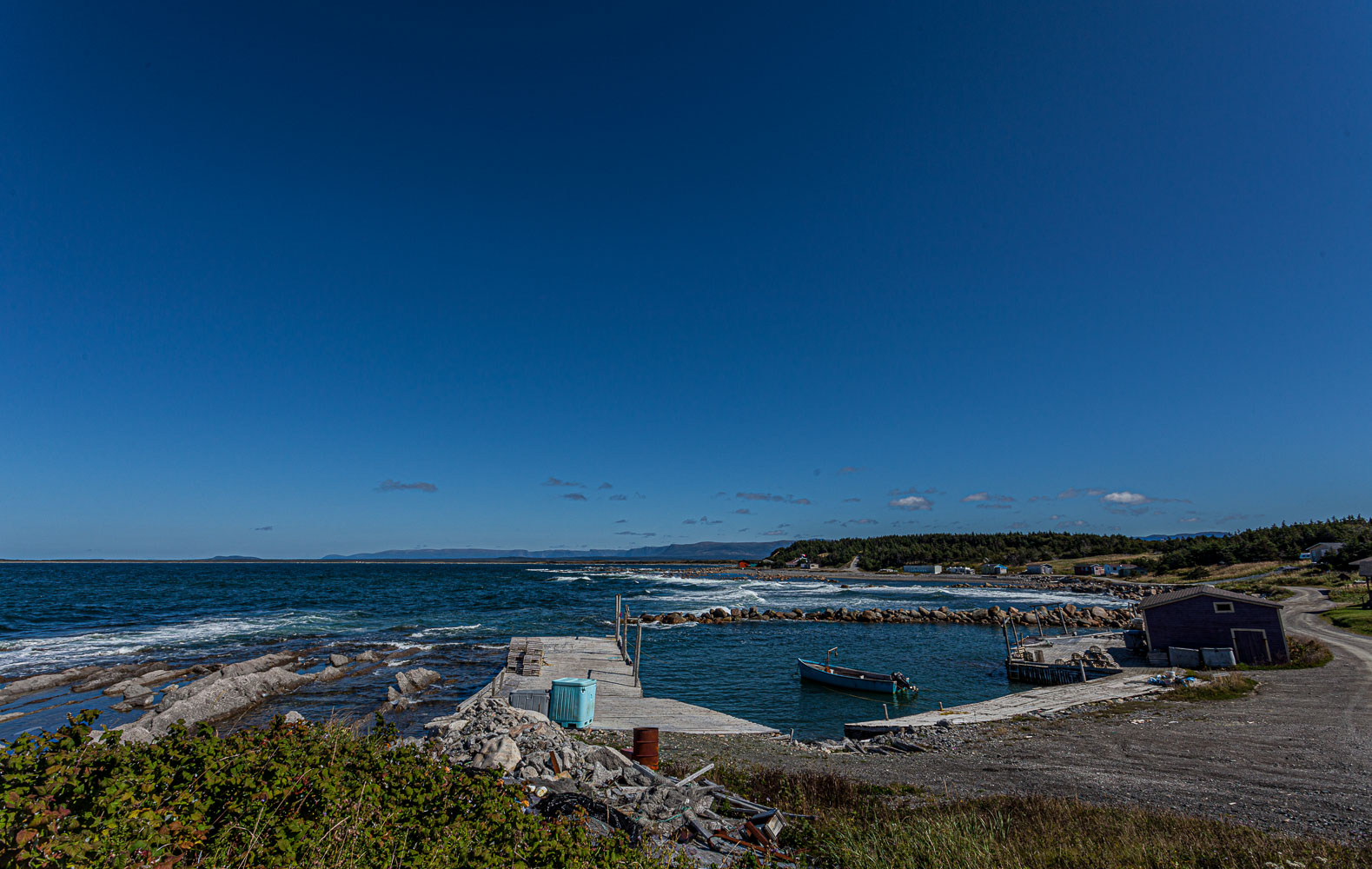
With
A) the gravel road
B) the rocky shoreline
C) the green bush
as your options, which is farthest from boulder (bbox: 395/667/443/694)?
→ the rocky shoreline

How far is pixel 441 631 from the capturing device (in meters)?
45.4

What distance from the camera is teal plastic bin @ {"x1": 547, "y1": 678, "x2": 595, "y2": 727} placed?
61.8 ft

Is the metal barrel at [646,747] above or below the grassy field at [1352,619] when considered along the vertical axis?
above

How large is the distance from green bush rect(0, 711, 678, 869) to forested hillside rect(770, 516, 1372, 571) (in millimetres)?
95919

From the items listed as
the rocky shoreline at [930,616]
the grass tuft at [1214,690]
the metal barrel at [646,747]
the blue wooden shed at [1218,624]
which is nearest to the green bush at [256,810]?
the metal barrel at [646,747]

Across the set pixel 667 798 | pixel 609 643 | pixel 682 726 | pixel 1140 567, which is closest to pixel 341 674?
pixel 609 643

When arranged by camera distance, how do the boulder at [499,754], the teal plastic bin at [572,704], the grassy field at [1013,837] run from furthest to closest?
the teal plastic bin at [572,704], the boulder at [499,754], the grassy field at [1013,837]

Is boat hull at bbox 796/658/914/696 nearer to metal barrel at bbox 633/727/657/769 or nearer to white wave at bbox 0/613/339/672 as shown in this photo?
metal barrel at bbox 633/727/657/769

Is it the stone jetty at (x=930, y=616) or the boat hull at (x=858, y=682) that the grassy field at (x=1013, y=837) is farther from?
the stone jetty at (x=930, y=616)

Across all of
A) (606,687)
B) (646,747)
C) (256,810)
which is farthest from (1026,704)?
(256,810)

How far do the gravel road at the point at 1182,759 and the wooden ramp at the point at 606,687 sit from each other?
172cm

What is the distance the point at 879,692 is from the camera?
2939cm

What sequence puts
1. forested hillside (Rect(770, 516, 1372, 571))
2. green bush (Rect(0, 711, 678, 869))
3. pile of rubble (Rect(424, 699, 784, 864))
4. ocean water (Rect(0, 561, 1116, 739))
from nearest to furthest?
green bush (Rect(0, 711, 678, 869)) < pile of rubble (Rect(424, 699, 784, 864)) < ocean water (Rect(0, 561, 1116, 739)) < forested hillside (Rect(770, 516, 1372, 571))

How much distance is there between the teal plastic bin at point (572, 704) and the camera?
18.8 m
